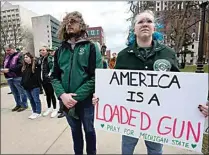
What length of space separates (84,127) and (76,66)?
643 millimetres

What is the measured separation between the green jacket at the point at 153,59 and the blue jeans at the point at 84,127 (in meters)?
0.62

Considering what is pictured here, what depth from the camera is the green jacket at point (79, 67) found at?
1.60m

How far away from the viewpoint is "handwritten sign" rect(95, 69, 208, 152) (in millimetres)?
1198

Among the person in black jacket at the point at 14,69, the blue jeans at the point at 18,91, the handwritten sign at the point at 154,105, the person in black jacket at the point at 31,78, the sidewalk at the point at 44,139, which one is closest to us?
the handwritten sign at the point at 154,105

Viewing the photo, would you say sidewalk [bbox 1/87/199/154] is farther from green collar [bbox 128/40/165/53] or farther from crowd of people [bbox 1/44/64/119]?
green collar [bbox 128/40/165/53]

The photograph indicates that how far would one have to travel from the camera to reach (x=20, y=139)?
2633 millimetres

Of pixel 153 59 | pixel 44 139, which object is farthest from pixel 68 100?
pixel 44 139

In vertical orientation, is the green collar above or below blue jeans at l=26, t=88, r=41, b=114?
above

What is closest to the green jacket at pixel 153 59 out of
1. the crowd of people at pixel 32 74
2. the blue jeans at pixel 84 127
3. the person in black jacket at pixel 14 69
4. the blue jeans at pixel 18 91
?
the blue jeans at pixel 84 127

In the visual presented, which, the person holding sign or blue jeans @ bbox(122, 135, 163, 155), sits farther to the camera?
blue jeans @ bbox(122, 135, 163, 155)

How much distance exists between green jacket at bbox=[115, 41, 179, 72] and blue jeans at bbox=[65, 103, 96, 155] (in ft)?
2.02

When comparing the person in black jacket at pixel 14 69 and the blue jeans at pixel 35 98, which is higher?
the person in black jacket at pixel 14 69

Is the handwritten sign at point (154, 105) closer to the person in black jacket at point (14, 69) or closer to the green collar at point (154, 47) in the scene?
the green collar at point (154, 47)

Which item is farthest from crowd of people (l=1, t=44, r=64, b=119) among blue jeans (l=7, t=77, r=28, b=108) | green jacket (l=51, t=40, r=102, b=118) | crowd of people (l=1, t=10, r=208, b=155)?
green jacket (l=51, t=40, r=102, b=118)
